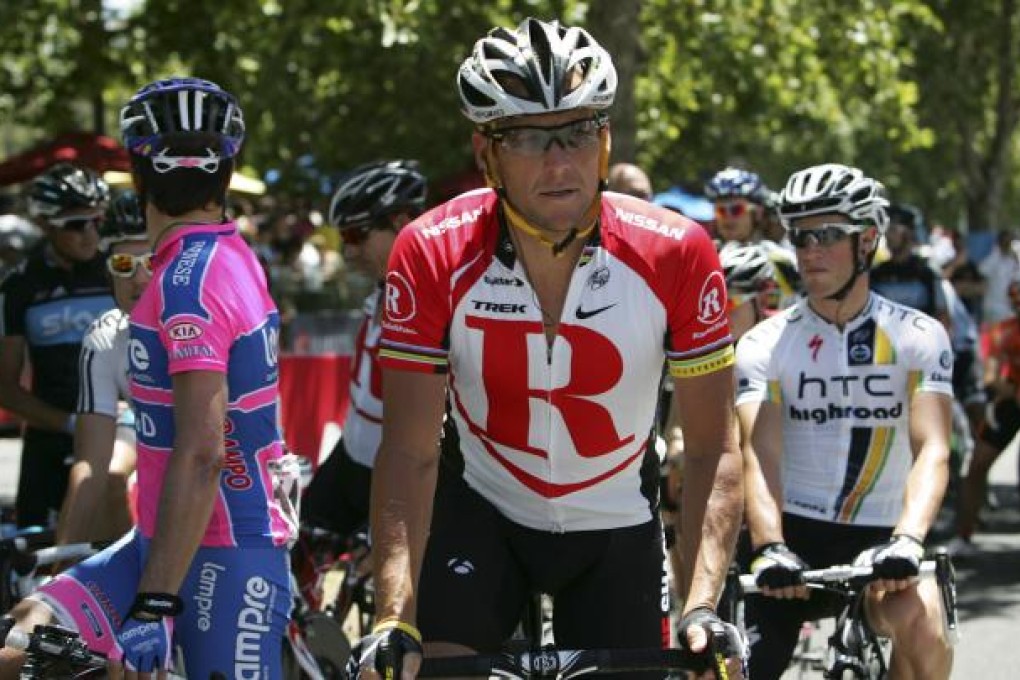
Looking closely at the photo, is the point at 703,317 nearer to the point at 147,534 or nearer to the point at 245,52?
the point at 147,534

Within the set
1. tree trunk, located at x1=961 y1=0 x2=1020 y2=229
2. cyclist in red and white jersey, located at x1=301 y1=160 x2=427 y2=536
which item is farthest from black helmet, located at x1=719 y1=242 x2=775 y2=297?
tree trunk, located at x1=961 y1=0 x2=1020 y2=229

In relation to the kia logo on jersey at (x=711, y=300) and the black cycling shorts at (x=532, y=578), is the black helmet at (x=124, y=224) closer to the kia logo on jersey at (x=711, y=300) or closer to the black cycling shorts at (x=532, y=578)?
the black cycling shorts at (x=532, y=578)

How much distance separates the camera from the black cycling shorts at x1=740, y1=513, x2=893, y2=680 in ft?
20.2

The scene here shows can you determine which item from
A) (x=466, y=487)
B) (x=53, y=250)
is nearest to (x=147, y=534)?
(x=466, y=487)

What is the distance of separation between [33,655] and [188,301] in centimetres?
89

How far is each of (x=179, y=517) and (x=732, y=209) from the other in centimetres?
672

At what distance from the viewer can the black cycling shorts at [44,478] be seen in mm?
7996

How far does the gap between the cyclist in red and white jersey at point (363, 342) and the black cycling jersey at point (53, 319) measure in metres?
1.10

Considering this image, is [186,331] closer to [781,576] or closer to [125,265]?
[781,576]

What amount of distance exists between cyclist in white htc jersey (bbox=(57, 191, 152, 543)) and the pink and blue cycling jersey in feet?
5.21

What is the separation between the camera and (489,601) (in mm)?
4586

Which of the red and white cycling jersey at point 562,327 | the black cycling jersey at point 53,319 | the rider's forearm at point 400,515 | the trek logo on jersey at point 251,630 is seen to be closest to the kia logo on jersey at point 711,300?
the red and white cycling jersey at point 562,327

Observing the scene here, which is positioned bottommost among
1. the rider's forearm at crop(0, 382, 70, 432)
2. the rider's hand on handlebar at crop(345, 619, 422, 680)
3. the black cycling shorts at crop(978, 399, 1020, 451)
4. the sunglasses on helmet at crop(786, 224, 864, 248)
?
the black cycling shorts at crop(978, 399, 1020, 451)

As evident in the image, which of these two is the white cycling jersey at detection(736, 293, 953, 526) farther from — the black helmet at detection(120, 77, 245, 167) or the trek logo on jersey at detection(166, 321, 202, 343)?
the trek logo on jersey at detection(166, 321, 202, 343)
